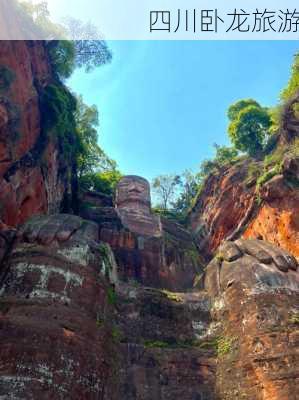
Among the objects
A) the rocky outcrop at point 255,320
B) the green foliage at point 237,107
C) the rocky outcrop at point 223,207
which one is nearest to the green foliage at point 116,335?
the rocky outcrop at point 255,320

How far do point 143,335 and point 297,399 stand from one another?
4.33 m

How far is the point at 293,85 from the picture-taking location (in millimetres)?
22812

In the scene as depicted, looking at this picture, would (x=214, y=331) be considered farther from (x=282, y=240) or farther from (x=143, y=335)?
(x=282, y=240)

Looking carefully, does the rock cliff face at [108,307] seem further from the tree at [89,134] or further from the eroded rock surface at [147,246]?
the tree at [89,134]

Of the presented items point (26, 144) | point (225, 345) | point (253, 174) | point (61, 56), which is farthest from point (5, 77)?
point (253, 174)

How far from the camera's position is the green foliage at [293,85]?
2186cm

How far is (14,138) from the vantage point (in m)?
14.7

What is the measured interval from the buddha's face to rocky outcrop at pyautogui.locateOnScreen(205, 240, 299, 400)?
13125mm

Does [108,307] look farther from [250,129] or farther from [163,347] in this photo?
[250,129]

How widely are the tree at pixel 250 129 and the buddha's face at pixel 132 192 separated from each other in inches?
249

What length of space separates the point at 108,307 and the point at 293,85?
16243mm

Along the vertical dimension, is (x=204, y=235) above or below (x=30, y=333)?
above

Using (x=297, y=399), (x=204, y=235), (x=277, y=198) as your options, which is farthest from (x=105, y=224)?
(x=297, y=399)

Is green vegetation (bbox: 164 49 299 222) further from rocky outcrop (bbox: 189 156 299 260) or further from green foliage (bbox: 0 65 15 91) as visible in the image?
green foliage (bbox: 0 65 15 91)
